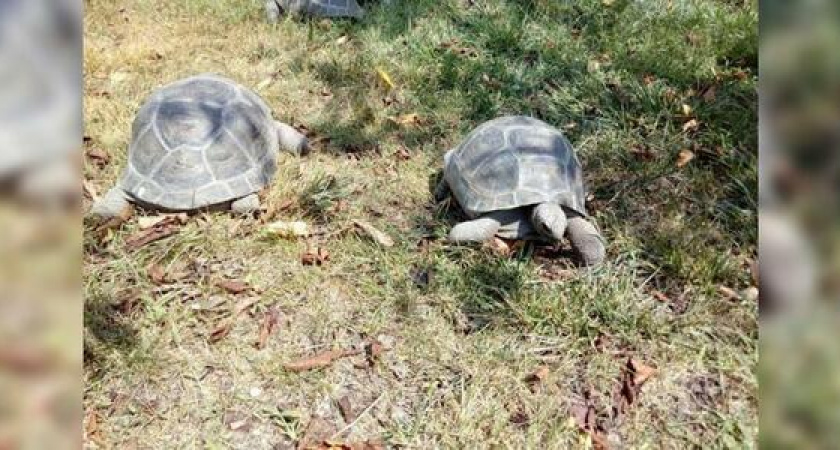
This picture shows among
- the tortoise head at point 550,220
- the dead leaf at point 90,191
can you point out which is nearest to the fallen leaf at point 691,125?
the tortoise head at point 550,220

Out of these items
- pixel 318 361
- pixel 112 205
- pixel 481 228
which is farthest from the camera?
pixel 112 205

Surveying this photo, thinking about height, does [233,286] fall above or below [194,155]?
below

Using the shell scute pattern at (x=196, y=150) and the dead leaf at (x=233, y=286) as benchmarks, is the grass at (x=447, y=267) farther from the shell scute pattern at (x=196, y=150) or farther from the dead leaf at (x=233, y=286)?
the shell scute pattern at (x=196, y=150)

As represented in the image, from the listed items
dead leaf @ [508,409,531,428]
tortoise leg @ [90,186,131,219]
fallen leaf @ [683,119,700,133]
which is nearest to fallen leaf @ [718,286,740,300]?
dead leaf @ [508,409,531,428]

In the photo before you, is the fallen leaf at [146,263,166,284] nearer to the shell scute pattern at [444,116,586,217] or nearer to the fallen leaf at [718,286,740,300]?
the shell scute pattern at [444,116,586,217]

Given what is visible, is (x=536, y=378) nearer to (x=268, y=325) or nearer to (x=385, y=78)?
(x=268, y=325)

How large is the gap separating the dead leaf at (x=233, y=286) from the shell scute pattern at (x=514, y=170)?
4.49 ft

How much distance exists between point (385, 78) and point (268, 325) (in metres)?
2.91

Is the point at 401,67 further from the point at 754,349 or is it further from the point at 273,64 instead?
the point at 754,349

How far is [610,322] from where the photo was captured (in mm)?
3391

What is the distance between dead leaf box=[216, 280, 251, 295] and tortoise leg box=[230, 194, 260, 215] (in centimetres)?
66

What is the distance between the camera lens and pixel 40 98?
518 millimetres

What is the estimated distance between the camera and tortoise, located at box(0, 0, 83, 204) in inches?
19.2

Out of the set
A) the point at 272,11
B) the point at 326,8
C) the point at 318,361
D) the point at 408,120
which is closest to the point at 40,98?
the point at 318,361
